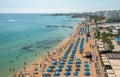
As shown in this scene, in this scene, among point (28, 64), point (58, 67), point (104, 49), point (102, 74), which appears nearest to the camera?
point (102, 74)

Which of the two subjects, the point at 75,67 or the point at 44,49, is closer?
the point at 75,67

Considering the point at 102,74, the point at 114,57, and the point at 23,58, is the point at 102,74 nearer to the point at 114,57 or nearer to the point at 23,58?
the point at 114,57

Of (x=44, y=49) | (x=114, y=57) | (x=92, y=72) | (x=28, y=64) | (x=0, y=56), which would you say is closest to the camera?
(x=92, y=72)

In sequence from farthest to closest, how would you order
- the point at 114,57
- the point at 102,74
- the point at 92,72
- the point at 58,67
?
the point at 114,57 < the point at 58,67 < the point at 92,72 < the point at 102,74

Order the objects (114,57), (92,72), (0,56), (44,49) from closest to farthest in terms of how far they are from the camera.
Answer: (92,72) → (114,57) → (0,56) → (44,49)

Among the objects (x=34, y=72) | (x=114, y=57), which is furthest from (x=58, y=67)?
(x=114, y=57)

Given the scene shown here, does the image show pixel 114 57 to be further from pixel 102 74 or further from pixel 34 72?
pixel 34 72

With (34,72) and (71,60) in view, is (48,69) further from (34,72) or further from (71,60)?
(71,60)

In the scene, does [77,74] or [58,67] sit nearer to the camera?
[77,74]

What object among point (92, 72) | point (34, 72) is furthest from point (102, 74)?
point (34, 72)
